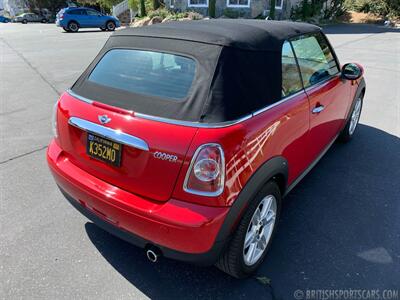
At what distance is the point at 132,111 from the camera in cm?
218

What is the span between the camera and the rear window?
2.24m

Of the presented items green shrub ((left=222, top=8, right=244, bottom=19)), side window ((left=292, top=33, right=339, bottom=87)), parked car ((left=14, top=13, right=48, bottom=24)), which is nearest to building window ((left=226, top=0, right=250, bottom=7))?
green shrub ((left=222, top=8, right=244, bottom=19))

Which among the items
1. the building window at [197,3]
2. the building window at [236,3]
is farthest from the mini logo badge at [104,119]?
the building window at [197,3]

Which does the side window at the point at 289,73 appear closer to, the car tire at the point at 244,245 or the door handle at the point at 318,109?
the door handle at the point at 318,109

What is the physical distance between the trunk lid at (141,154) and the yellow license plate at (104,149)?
0.09 feet

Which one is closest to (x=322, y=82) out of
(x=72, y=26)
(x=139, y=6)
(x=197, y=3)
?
(x=197, y=3)

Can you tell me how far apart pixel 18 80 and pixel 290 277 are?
829 cm

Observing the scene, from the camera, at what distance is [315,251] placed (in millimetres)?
2686

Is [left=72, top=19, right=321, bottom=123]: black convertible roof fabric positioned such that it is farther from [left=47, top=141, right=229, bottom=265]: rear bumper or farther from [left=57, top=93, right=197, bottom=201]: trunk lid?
[left=47, top=141, right=229, bottom=265]: rear bumper

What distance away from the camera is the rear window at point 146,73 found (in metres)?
2.24

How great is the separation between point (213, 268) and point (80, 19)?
25253mm

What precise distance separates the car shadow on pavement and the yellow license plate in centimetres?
86

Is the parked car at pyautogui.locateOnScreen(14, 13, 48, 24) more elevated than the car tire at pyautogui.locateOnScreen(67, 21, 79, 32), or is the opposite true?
the car tire at pyautogui.locateOnScreen(67, 21, 79, 32)

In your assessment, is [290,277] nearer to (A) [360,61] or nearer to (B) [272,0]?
(A) [360,61]
